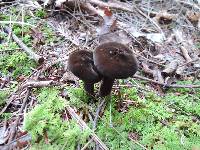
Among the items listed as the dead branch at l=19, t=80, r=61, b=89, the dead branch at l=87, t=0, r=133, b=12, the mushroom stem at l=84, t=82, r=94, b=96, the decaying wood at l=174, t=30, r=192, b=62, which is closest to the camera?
the mushroom stem at l=84, t=82, r=94, b=96

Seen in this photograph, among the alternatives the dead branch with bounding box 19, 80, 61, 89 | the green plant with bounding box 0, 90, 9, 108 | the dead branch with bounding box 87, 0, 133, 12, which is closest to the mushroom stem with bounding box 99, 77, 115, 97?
the dead branch with bounding box 19, 80, 61, 89

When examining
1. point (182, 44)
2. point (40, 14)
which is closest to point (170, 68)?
point (182, 44)

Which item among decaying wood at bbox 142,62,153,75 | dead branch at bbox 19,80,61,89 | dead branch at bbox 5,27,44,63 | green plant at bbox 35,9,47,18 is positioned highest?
green plant at bbox 35,9,47,18

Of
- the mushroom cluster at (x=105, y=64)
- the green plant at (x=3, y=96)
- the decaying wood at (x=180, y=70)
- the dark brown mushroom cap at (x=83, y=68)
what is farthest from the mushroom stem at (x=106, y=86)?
the decaying wood at (x=180, y=70)

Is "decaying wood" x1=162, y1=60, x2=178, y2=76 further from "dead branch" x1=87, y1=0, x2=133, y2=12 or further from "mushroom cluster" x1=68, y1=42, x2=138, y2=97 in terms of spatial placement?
"dead branch" x1=87, y1=0, x2=133, y2=12

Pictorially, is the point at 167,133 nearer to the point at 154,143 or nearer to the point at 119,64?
the point at 154,143

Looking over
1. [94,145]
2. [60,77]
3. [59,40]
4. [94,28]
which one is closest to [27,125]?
[94,145]
